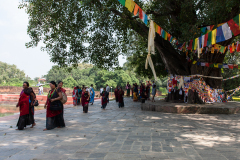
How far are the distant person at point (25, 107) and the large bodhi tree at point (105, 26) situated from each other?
563 cm

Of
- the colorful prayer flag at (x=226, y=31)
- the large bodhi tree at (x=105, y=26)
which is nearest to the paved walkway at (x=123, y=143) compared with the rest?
the colorful prayer flag at (x=226, y=31)

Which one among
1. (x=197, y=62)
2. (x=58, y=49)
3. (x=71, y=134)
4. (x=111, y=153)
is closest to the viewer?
(x=111, y=153)

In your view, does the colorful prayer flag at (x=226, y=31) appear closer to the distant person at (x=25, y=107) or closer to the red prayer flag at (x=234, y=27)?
the red prayer flag at (x=234, y=27)

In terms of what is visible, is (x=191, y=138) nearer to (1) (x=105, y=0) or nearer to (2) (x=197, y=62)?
(2) (x=197, y=62)

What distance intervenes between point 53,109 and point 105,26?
7.57 m

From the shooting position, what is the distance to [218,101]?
13.5m

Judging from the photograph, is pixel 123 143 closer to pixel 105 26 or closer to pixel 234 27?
pixel 234 27

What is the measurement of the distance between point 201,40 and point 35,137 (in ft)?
24.1

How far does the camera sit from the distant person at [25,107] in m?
6.18

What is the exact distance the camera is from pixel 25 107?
6.28 m

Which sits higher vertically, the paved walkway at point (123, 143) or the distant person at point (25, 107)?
the distant person at point (25, 107)

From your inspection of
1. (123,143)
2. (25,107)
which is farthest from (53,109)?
(123,143)

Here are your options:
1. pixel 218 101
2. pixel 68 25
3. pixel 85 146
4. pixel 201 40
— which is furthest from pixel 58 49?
pixel 218 101

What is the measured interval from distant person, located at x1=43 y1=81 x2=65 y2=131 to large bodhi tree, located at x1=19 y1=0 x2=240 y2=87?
18.0 feet
